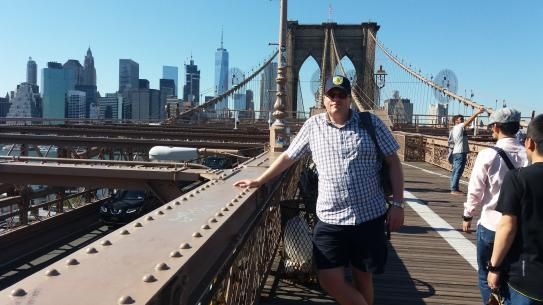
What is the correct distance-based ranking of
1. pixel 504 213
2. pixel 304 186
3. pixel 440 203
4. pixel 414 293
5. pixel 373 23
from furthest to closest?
pixel 373 23, pixel 440 203, pixel 414 293, pixel 304 186, pixel 504 213

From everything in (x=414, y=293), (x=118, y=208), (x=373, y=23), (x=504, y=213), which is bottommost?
(x=118, y=208)

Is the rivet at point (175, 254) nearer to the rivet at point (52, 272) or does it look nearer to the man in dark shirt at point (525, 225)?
the rivet at point (52, 272)

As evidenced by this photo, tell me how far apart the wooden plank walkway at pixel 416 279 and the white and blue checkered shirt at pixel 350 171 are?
1.37 meters

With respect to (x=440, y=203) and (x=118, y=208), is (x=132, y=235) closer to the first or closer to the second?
(x=440, y=203)

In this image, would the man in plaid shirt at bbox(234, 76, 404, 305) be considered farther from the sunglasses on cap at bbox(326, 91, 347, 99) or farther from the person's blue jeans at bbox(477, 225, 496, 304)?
the person's blue jeans at bbox(477, 225, 496, 304)

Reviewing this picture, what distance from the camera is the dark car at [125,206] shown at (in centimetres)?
1631

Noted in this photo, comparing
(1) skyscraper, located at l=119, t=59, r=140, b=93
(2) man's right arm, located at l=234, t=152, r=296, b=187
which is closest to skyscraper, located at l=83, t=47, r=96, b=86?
(1) skyscraper, located at l=119, t=59, r=140, b=93

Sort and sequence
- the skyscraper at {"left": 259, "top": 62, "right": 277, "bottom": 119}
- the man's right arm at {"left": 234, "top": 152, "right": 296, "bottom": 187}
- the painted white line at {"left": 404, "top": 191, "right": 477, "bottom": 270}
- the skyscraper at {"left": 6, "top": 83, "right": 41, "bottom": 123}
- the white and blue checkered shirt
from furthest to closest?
the skyscraper at {"left": 6, "top": 83, "right": 41, "bottom": 123}
the skyscraper at {"left": 259, "top": 62, "right": 277, "bottom": 119}
the painted white line at {"left": 404, "top": 191, "right": 477, "bottom": 270}
the man's right arm at {"left": 234, "top": 152, "right": 296, "bottom": 187}
the white and blue checkered shirt

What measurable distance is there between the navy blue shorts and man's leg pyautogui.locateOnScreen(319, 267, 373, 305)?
0.04 m

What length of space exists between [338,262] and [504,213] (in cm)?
88

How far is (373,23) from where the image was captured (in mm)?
55812

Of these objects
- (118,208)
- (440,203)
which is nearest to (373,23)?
(118,208)

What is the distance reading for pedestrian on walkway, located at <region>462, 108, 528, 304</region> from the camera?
283cm

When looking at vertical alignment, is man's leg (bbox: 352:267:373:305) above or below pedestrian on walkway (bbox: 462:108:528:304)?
below
